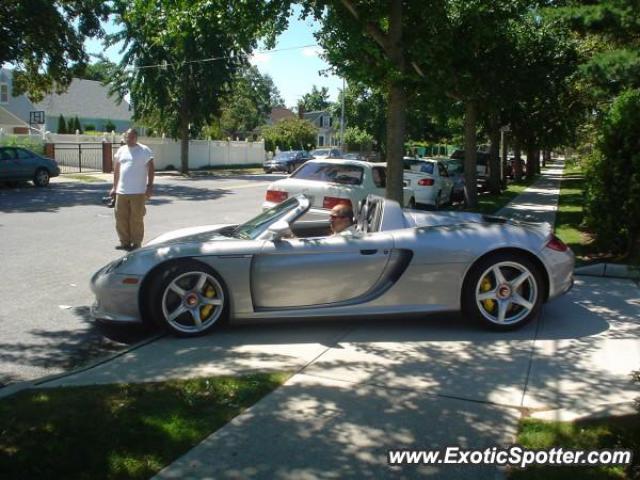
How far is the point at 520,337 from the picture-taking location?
565 cm

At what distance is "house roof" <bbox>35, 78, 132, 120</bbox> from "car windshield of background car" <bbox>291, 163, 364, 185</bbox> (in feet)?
144

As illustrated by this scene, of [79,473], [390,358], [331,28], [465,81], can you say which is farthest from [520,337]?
[465,81]

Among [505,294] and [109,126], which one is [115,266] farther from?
[109,126]

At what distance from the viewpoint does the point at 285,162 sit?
4266cm

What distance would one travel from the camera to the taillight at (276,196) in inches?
446

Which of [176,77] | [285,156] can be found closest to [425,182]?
[176,77]

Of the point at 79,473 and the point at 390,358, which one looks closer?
the point at 79,473

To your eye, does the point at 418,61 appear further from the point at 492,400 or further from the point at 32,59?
the point at 32,59

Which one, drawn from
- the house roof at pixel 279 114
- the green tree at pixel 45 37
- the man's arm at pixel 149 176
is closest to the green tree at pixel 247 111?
the house roof at pixel 279 114

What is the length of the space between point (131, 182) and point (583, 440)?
6.69 m

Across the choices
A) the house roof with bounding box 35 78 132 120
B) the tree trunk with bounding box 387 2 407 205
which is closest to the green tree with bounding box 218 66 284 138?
the house roof with bounding box 35 78 132 120

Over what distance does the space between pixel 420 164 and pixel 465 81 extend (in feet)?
8.65

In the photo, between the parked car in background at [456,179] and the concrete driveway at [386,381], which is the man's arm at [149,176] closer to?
the concrete driveway at [386,381]

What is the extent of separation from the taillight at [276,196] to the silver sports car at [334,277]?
550 cm
